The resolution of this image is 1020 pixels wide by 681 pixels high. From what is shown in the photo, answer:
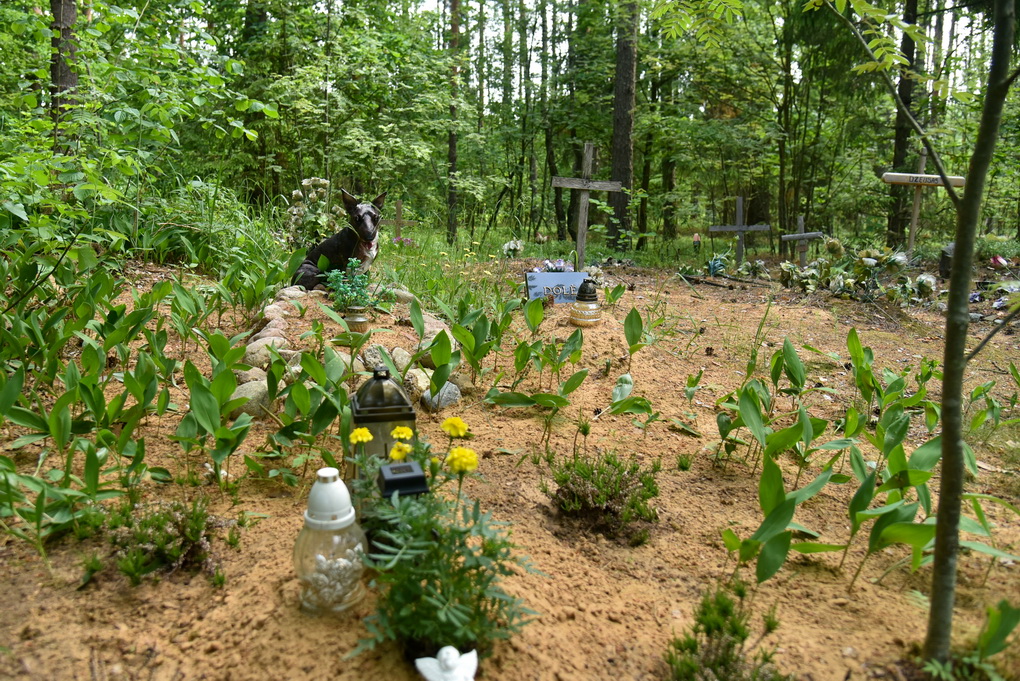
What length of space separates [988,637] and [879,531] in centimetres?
40

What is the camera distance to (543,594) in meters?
1.69

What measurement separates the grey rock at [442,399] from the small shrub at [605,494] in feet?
2.57

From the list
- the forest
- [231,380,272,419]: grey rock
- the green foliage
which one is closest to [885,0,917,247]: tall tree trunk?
the forest

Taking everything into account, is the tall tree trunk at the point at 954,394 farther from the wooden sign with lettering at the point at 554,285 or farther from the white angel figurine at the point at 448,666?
the wooden sign with lettering at the point at 554,285

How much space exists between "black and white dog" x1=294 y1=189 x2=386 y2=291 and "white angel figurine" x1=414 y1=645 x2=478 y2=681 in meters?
2.94

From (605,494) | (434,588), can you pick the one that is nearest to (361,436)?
(434,588)

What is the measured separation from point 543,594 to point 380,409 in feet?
2.31

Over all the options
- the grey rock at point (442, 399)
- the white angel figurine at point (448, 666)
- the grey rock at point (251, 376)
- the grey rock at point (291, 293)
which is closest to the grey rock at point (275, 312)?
the grey rock at point (291, 293)

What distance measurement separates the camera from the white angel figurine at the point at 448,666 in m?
1.27

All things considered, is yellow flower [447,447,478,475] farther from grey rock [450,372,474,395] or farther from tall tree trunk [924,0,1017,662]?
grey rock [450,372,474,395]

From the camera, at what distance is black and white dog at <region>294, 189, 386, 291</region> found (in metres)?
3.91

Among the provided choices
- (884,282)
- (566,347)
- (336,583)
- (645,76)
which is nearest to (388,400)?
(336,583)

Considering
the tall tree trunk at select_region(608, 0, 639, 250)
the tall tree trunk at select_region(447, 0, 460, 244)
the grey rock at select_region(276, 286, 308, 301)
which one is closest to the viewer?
the grey rock at select_region(276, 286, 308, 301)

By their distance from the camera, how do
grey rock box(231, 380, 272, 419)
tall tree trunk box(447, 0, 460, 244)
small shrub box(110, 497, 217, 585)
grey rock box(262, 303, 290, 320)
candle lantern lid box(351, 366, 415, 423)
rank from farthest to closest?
tall tree trunk box(447, 0, 460, 244)
grey rock box(262, 303, 290, 320)
grey rock box(231, 380, 272, 419)
candle lantern lid box(351, 366, 415, 423)
small shrub box(110, 497, 217, 585)
